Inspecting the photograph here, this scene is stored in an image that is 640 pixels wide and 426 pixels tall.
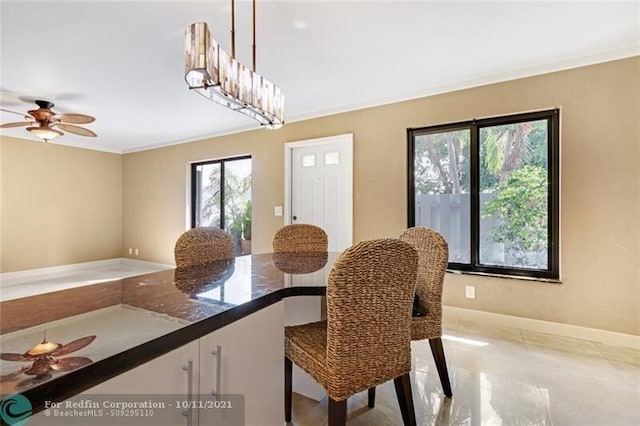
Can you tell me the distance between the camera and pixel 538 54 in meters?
2.73

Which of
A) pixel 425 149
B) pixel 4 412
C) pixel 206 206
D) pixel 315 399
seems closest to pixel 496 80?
pixel 425 149

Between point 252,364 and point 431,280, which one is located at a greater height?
point 431,280

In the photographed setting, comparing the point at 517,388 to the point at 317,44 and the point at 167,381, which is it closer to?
the point at 167,381

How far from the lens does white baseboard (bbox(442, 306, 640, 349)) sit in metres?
2.59

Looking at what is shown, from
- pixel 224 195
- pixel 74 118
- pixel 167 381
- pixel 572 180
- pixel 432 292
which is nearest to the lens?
pixel 167 381

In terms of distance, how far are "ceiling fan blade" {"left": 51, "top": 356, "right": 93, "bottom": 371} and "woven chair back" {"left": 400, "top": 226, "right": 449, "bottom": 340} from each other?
59.5 inches

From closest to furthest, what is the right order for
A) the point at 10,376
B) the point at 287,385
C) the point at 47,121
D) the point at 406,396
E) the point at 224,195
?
the point at 10,376 → the point at 406,396 → the point at 287,385 → the point at 47,121 → the point at 224,195

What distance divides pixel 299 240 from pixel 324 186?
69.7 inches

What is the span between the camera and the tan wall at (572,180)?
2586mm

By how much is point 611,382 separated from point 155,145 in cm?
697

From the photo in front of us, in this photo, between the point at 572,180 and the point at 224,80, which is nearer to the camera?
the point at 224,80

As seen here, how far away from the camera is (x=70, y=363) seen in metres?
0.60

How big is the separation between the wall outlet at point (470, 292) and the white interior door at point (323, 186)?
1386 mm

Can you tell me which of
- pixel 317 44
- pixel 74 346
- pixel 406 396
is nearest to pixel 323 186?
pixel 317 44
